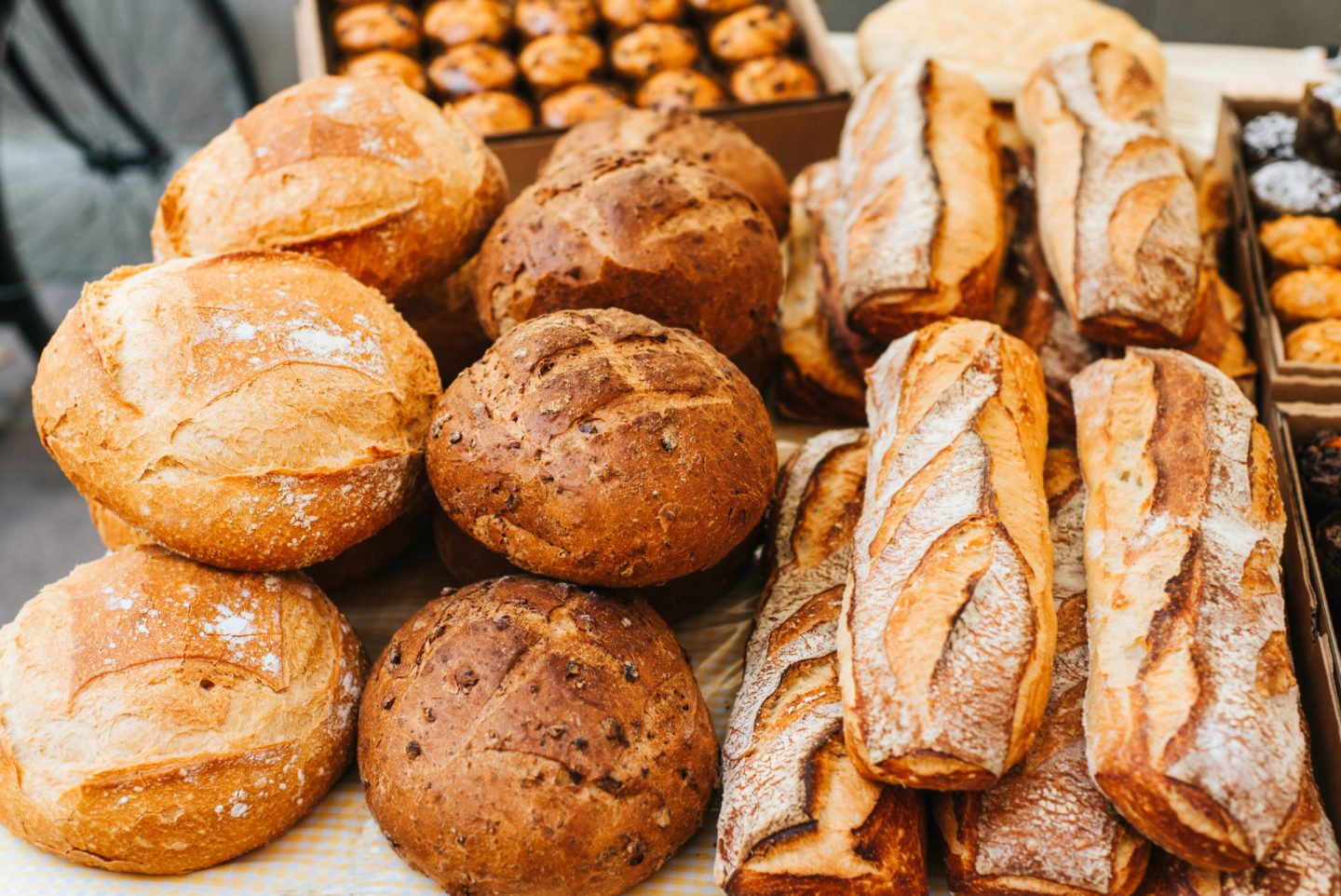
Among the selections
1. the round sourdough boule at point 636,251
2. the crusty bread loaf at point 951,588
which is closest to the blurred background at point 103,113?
the round sourdough boule at point 636,251

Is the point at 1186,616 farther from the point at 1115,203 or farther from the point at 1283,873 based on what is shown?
the point at 1115,203

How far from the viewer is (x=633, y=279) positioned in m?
1.80

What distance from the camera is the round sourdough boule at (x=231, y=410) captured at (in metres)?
1.50

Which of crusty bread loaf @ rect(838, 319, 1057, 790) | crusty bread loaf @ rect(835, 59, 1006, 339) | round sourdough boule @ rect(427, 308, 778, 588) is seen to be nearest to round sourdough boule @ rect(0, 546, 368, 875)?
round sourdough boule @ rect(427, 308, 778, 588)

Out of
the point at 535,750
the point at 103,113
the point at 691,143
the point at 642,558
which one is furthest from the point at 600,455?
the point at 103,113

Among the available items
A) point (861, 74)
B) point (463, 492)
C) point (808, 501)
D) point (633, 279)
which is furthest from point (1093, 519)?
point (861, 74)

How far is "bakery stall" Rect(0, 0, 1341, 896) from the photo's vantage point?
1.36 m

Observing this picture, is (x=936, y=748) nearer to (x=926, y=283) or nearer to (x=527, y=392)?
(x=527, y=392)

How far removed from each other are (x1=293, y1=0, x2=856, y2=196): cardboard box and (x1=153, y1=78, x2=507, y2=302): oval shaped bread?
3.07 feet

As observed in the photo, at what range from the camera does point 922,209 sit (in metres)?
2.16

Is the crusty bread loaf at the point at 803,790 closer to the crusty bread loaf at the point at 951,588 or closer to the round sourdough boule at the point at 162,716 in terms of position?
the crusty bread loaf at the point at 951,588

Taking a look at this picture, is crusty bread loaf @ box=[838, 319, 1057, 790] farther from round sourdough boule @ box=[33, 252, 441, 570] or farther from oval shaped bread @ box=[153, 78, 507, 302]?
oval shaped bread @ box=[153, 78, 507, 302]

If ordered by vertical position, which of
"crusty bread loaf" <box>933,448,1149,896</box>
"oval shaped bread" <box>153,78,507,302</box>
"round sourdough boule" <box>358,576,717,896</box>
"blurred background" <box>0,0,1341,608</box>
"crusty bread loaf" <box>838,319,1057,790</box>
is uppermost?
"oval shaped bread" <box>153,78,507,302</box>

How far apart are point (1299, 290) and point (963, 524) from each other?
1.37 metres
